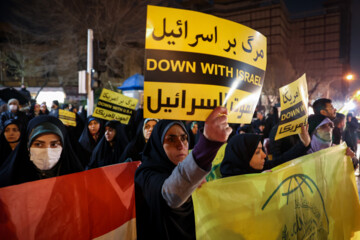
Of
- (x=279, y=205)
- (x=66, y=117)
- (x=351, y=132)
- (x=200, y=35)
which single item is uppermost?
(x=200, y=35)

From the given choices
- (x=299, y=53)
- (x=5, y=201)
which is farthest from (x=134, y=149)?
(x=299, y=53)

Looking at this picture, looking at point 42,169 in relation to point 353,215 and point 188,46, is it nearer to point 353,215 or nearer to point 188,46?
point 188,46

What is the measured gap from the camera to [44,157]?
2.40 m

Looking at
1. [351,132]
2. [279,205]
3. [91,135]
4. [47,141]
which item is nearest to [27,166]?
[47,141]

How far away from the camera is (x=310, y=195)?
248 cm

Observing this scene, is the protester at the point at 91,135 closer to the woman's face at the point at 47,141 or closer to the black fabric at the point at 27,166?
the black fabric at the point at 27,166

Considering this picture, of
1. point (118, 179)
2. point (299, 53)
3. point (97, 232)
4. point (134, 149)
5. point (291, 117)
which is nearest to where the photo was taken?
point (97, 232)

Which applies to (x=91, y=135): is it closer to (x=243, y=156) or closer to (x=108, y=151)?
(x=108, y=151)

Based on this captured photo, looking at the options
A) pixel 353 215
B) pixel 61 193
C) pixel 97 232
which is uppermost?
pixel 61 193

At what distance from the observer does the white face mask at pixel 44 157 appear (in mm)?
2375

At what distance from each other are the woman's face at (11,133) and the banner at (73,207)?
229 centimetres

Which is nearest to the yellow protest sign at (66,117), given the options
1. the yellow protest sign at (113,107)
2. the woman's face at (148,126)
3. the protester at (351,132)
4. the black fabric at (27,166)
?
the yellow protest sign at (113,107)

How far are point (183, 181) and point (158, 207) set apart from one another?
0.39 m

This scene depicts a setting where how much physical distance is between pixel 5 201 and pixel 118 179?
81cm
